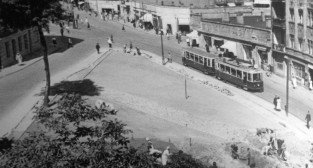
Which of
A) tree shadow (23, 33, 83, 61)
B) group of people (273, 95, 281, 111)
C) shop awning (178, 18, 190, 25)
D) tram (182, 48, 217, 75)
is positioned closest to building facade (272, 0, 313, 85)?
tram (182, 48, 217, 75)

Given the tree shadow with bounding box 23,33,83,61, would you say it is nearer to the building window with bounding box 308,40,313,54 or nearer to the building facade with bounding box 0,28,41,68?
the building facade with bounding box 0,28,41,68

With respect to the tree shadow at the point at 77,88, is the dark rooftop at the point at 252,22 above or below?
above

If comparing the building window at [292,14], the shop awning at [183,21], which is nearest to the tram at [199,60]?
the building window at [292,14]

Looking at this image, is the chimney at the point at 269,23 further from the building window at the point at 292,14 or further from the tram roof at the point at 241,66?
the tram roof at the point at 241,66

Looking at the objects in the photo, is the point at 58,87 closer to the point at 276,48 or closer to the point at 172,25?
the point at 276,48

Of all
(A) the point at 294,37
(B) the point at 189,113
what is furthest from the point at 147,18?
(B) the point at 189,113

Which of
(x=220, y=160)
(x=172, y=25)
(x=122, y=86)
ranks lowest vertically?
(x=220, y=160)

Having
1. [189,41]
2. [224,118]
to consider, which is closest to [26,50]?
[189,41]
